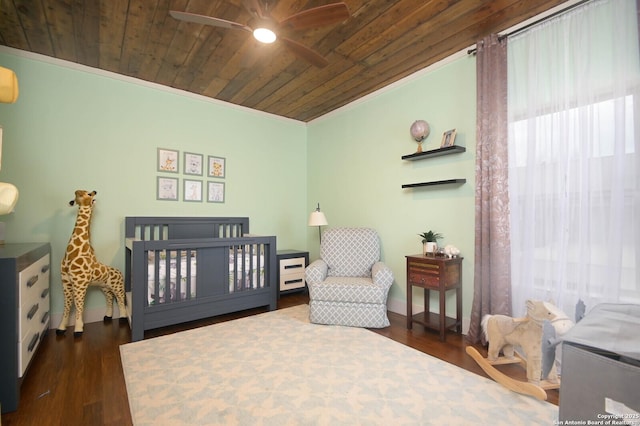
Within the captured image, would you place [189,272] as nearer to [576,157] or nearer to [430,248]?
[430,248]

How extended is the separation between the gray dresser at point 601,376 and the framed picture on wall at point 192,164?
371 centimetres

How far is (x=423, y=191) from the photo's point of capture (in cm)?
304

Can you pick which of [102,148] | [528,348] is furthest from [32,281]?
[528,348]

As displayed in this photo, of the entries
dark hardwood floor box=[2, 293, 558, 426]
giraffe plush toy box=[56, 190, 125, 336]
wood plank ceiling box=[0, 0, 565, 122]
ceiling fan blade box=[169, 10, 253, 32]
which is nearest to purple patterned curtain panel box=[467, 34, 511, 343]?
wood plank ceiling box=[0, 0, 565, 122]

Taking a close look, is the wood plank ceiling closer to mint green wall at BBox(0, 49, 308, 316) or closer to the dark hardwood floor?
mint green wall at BBox(0, 49, 308, 316)

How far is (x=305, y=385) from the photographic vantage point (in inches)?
69.9

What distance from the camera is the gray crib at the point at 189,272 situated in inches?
99.3

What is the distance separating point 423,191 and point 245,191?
7.76 feet

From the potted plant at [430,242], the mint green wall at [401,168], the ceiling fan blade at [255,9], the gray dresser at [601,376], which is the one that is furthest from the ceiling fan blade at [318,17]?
the potted plant at [430,242]

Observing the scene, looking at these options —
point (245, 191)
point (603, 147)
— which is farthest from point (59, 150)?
point (603, 147)

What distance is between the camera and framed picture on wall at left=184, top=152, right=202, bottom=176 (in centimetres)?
355

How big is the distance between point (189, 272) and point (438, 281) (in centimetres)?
232

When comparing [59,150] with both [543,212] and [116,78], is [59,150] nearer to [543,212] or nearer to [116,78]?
[116,78]

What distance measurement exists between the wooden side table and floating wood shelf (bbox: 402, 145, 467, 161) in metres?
1.00
